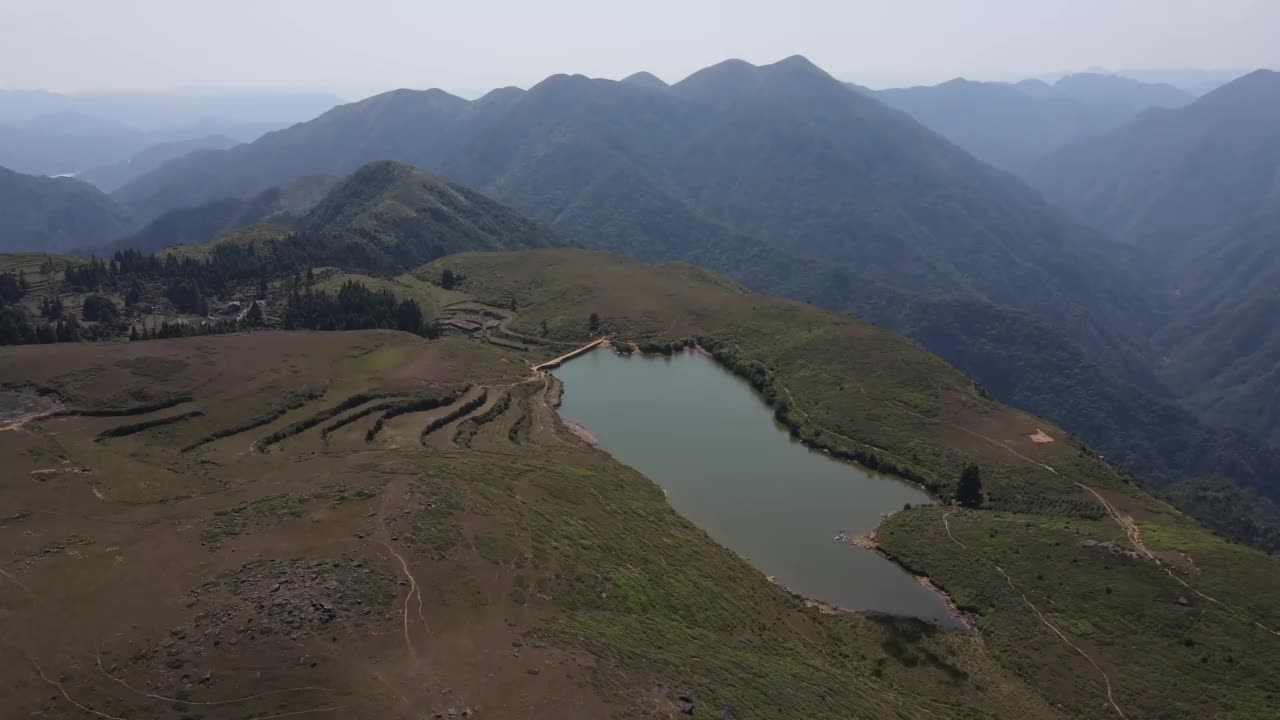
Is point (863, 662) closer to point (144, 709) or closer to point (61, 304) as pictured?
point (144, 709)

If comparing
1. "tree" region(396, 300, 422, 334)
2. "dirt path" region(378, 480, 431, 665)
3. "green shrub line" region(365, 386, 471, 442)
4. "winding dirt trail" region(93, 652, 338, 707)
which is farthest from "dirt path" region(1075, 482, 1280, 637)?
"tree" region(396, 300, 422, 334)

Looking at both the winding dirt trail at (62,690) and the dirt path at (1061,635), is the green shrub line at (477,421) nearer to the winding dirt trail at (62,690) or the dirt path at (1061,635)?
the winding dirt trail at (62,690)

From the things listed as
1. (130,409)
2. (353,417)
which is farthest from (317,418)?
(130,409)

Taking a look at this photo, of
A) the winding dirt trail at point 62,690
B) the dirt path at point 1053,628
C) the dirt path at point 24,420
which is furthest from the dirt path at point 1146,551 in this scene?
the dirt path at point 24,420

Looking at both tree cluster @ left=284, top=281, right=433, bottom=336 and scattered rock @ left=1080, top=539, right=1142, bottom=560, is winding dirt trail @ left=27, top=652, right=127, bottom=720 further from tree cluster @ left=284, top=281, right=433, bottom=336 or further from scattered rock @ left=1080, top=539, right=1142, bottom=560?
tree cluster @ left=284, top=281, right=433, bottom=336

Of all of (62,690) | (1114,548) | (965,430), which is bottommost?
(1114,548)

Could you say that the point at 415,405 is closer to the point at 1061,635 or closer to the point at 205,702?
the point at 205,702
